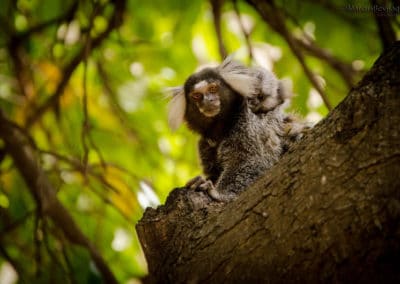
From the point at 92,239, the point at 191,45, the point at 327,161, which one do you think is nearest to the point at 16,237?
the point at 92,239

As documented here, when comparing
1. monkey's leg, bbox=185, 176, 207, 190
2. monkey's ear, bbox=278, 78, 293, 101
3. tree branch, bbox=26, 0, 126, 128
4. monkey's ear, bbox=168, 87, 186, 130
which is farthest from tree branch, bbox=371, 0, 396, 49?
tree branch, bbox=26, 0, 126, 128

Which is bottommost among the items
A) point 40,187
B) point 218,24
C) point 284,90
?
point 284,90

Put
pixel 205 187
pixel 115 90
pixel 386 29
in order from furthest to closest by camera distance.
Result: pixel 115 90, pixel 386 29, pixel 205 187

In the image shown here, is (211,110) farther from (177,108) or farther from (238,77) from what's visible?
(177,108)

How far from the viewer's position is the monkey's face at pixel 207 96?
12.7 feet

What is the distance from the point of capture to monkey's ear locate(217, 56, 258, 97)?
3799 millimetres

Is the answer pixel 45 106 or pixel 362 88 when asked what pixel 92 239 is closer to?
pixel 45 106

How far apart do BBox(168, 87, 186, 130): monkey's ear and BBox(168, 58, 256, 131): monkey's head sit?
3cm

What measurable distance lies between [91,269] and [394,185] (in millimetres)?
2455

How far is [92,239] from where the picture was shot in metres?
4.53

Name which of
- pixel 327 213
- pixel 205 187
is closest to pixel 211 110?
pixel 205 187

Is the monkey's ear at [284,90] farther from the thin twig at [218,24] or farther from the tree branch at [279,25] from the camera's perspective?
the thin twig at [218,24]

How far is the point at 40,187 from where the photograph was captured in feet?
12.9

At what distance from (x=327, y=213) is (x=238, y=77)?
1844 mm
